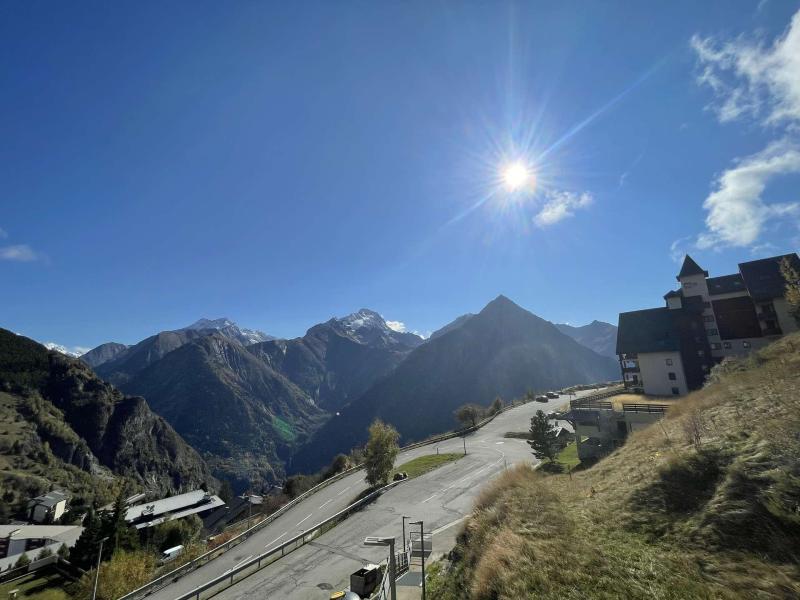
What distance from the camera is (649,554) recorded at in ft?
32.2

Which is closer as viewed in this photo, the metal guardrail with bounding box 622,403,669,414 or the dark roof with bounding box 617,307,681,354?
the metal guardrail with bounding box 622,403,669,414

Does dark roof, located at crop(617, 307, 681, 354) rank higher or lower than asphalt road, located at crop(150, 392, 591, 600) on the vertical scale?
higher

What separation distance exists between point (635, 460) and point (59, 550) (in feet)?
294

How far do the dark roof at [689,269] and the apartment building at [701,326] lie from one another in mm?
135

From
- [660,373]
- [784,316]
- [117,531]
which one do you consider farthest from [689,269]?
[117,531]

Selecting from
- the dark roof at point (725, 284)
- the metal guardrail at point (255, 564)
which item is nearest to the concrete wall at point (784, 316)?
the dark roof at point (725, 284)

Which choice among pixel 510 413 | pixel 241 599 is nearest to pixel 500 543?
pixel 241 599

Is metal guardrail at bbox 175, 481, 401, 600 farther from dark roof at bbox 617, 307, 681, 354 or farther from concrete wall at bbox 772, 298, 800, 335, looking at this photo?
concrete wall at bbox 772, 298, 800, 335

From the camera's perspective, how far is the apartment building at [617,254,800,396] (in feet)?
152

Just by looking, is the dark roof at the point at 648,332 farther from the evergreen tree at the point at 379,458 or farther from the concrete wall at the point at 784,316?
the evergreen tree at the point at 379,458

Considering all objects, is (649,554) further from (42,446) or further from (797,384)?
(42,446)

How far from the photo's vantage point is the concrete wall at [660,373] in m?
45.7

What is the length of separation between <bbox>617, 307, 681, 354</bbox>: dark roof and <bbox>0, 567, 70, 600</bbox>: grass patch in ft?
258

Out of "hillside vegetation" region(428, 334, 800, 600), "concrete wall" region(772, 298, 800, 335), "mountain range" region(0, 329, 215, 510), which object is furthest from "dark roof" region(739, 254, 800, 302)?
"mountain range" region(0, 329, 215, 510)
